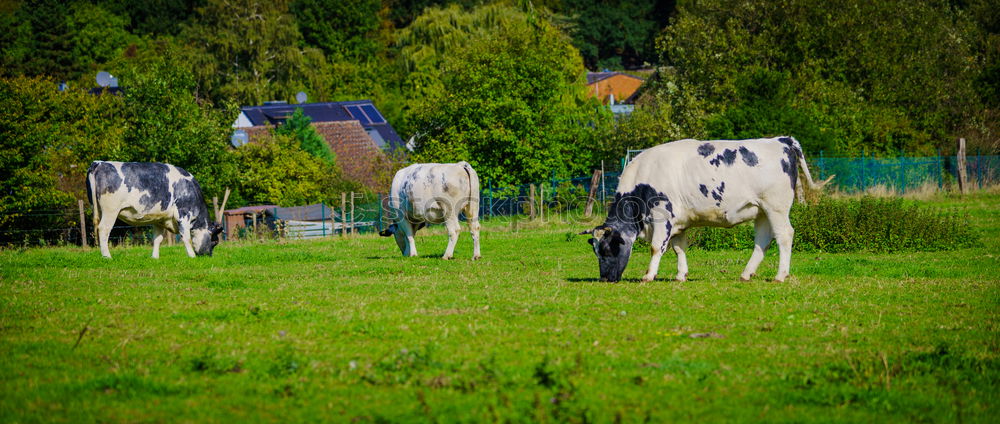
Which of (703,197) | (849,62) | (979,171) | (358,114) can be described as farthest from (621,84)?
(703,197)

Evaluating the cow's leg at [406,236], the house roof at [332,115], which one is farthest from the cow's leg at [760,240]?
the house roof at [332,115]

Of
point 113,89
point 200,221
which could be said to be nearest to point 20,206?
point 200,221

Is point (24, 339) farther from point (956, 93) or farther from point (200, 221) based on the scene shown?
point (956, 93)

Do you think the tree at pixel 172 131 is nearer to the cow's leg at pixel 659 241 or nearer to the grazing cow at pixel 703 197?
the grazing cow at pixel 703 197

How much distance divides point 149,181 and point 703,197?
14258 millimetres

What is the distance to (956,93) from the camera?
54188 millimetres

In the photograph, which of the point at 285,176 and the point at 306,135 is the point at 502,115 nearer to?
the point at 285,176

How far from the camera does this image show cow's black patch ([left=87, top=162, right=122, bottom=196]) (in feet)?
73.6

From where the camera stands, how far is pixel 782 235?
14883 millimetres

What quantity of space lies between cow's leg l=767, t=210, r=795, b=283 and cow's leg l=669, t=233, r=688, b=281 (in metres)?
1.37

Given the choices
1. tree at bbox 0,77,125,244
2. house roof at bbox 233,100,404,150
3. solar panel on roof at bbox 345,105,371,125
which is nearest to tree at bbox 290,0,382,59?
house roof at bbox 233,100,404,150

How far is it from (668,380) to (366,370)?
2431mm

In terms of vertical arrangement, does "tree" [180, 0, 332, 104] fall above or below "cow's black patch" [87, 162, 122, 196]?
above

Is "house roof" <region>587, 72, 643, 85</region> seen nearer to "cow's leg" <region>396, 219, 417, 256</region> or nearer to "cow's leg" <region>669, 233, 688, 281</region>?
"cow's leg" <region>396, 219, 417, 256</region>
